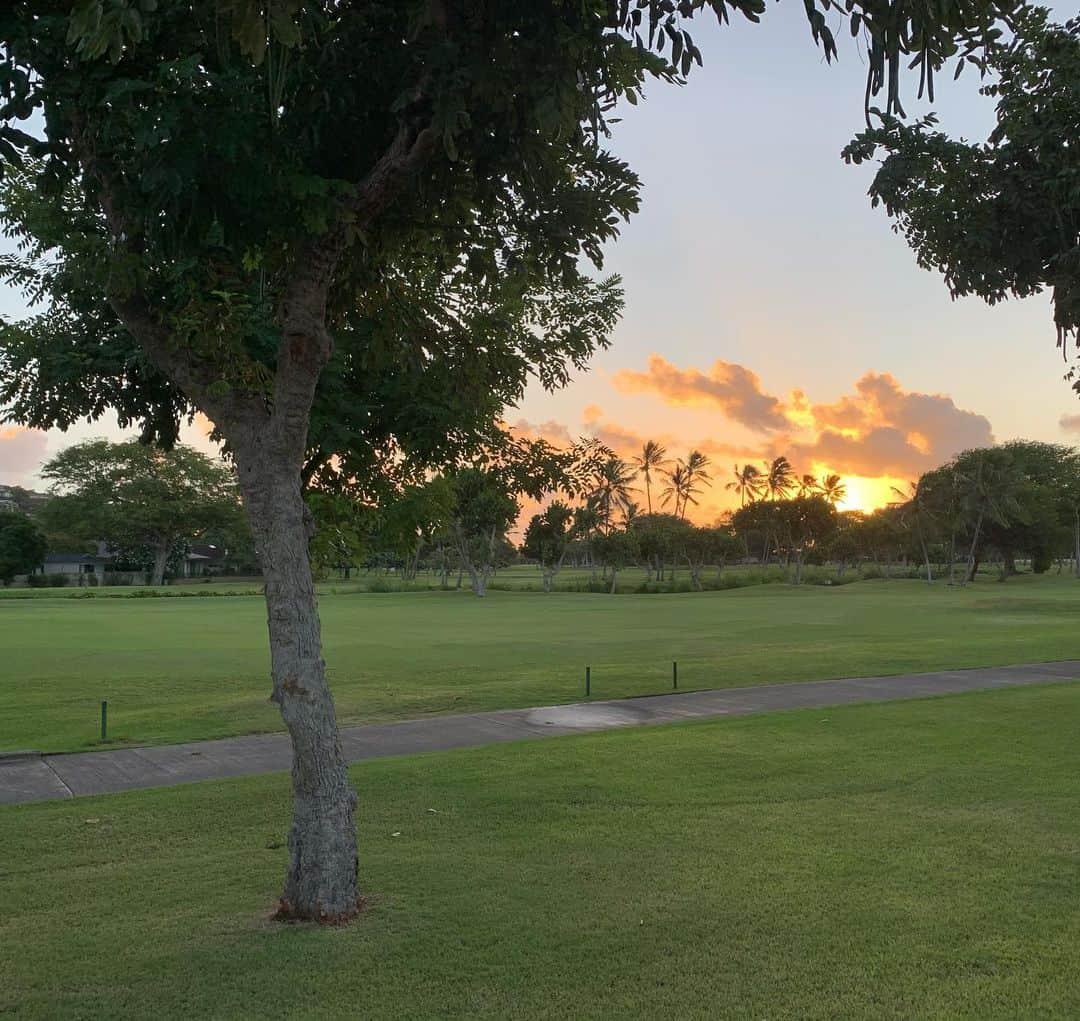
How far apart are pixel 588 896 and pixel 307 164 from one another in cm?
486

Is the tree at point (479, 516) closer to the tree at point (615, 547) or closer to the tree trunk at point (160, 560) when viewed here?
the tree at point (615, 547)

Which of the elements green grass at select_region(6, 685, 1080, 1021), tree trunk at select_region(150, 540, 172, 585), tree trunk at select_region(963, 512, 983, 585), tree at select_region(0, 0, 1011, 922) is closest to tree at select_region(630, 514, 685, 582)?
tree trunk at select_region(963, 512, 983, 585)

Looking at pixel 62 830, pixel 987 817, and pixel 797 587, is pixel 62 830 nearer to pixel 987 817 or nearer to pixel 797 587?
pixel 987 817

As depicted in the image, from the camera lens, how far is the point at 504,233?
711 centimetres

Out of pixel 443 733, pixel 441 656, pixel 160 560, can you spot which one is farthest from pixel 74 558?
pixel 443 733

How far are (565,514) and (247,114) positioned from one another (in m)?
65.3

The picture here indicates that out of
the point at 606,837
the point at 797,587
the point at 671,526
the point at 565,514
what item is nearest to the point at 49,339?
the point at 606,837

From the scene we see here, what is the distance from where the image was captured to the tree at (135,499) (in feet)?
317

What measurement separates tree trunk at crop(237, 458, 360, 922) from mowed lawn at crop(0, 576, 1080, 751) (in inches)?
320

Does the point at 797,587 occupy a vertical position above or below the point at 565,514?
below

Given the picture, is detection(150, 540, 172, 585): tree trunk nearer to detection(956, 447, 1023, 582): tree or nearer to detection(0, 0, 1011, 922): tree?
detection(956, 447, 1023, 582): tree

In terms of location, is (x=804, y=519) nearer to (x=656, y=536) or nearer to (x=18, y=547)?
(x=656, y=536)

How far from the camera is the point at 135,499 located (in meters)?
98.3

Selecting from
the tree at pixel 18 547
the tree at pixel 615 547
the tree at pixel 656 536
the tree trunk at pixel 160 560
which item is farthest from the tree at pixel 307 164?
the tree trunk at pixel 160 560
